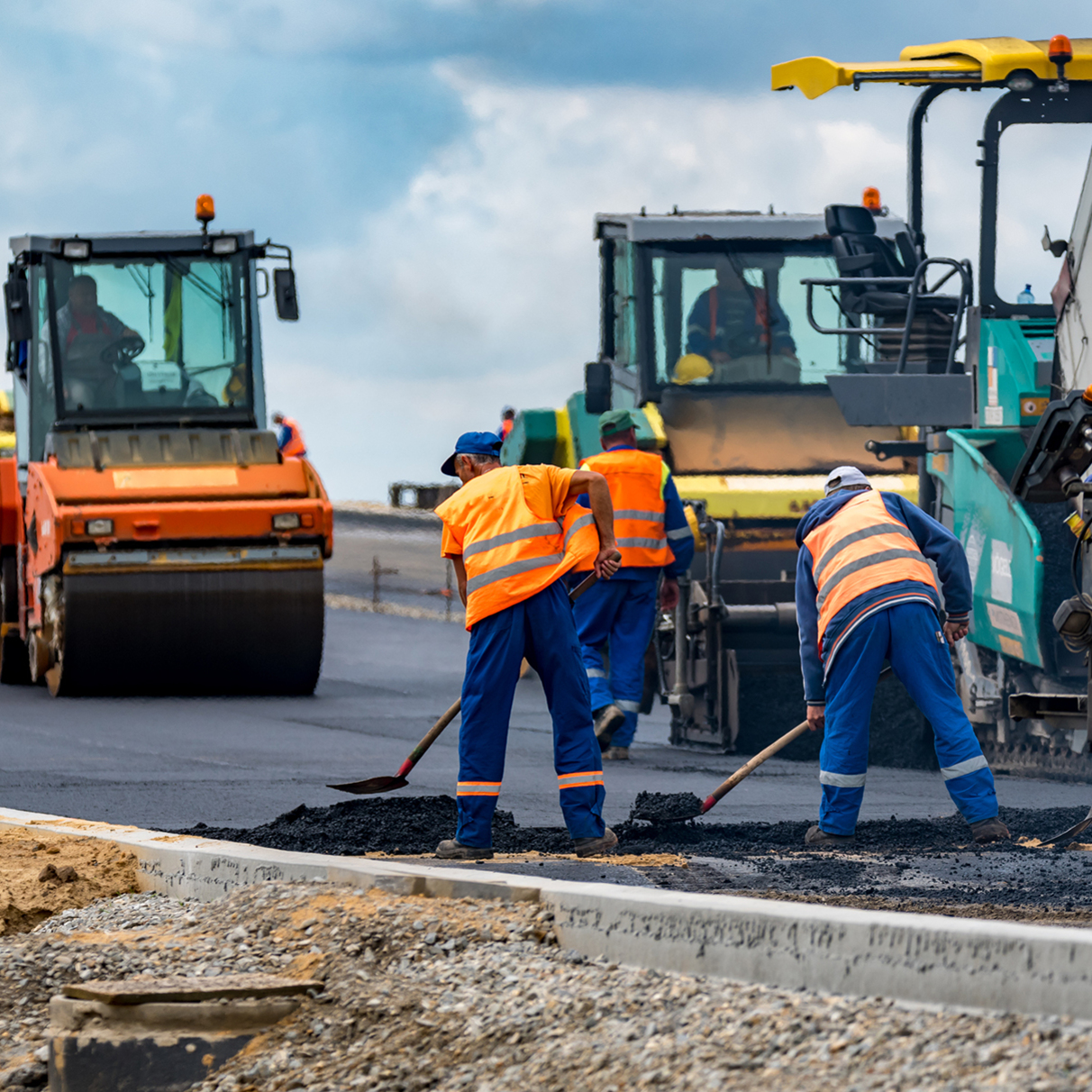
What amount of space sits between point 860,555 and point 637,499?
10.8 ft

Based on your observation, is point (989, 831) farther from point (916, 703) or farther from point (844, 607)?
point (844, 607)

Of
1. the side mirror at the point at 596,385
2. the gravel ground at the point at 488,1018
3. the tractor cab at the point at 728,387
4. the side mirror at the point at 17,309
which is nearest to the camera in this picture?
the gravel ground at the point at 488,1018

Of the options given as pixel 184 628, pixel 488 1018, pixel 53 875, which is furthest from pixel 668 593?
pixel 488 1018

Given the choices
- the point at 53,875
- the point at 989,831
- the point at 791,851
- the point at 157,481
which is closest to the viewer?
the point at 53,875

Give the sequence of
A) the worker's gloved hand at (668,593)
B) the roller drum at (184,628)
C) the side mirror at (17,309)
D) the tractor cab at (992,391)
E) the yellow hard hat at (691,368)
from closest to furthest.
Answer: the tractor cab at (992,391) → the worker's gloved hand at (668,593) → the yellow hard hat at (691,368) → the roller drum at (184,628) → the side mirror at (17,309)

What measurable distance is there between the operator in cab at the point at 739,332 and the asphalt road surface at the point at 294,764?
2.41 meters

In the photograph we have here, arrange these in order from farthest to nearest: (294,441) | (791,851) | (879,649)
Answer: (294,441) → (879,649) → (791,851)

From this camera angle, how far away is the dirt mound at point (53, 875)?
5484mm

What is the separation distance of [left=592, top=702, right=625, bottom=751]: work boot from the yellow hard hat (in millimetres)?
2640

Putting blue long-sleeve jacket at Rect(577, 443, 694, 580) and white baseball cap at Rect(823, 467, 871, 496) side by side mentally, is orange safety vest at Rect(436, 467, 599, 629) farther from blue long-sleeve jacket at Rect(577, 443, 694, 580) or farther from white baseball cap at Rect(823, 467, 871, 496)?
blue long-sleeve jacket at Rect(577, 443, 694, 580)

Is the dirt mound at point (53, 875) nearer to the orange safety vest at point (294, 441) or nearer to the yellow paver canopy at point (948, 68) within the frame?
the yellow paver canopy at point (948, 68)

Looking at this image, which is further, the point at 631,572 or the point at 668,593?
the point at 668,593

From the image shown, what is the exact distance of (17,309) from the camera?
→ 496 inches

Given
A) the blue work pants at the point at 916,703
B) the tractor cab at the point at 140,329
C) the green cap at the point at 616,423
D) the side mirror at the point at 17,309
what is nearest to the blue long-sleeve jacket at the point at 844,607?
the blue work pants at the point at 916,703
